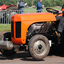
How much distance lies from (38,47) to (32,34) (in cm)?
49

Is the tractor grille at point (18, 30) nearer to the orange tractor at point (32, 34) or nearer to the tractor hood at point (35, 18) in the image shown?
the orange tractor at point (32, 34)

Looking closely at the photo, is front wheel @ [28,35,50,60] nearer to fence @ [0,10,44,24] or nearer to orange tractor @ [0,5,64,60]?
orange tractor @ [0,5,64,60]

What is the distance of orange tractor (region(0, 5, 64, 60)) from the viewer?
541cm

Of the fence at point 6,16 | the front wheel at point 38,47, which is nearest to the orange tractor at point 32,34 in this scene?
the front wheel at point 38,47

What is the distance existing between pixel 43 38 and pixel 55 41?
0.76 meters

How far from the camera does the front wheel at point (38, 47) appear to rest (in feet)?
17.5

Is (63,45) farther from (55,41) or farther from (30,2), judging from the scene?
(30,2)

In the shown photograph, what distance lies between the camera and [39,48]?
17.9ft

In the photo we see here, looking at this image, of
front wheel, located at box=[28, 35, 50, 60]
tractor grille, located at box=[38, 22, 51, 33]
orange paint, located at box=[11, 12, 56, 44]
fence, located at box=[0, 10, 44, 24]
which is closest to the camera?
front wheel, located at box=[28, 35, 50, 60]

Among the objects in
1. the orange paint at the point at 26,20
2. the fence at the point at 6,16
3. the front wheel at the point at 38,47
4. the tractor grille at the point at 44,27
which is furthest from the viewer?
the fence at the point at 6,16

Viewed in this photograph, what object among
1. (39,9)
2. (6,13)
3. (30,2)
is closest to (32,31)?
(39,9)

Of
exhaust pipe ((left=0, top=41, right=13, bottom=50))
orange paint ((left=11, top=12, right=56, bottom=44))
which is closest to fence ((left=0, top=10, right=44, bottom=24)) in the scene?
orange paint ((left=11, top=12, right=56, bottom=44))

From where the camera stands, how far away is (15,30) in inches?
221

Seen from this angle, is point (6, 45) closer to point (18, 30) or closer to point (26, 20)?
point (18, 30)
